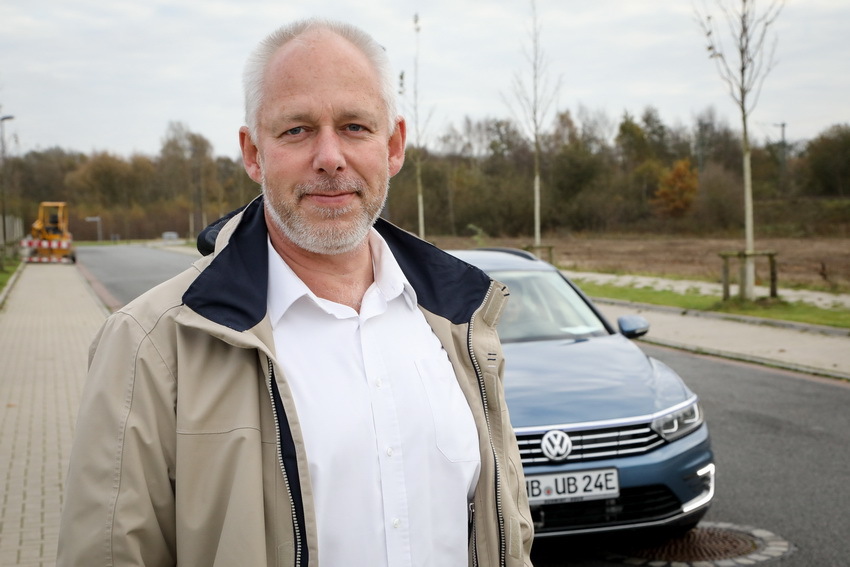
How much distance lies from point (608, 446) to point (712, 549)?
919 mm

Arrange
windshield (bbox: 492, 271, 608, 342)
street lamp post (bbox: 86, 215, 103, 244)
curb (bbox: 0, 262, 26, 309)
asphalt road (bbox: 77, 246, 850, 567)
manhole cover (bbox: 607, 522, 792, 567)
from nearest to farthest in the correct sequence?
manhole cover (bbox: 607, 522, 792, 567), asphalt road (bbox: 77, 246, 850, 567), windshield (bbox: 492, 271, 608, 342), curb (bbox: 0, 262, 26, 309), street lamp post (bbox: 86, 215, 103, 244)

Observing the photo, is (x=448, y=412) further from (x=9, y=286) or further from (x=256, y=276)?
(x=9, y=286)

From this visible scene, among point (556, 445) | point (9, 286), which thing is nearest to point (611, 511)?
point (556, 445)

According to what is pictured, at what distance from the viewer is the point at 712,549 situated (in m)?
4.81

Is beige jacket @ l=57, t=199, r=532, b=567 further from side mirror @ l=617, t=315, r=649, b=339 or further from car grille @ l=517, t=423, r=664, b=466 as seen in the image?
side mirror @ l=617, t=315, r=649, b=339

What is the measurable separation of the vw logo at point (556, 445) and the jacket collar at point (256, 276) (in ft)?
7.84

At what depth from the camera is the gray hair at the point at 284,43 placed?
6.32 ft

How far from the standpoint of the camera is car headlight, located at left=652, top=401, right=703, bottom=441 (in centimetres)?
467

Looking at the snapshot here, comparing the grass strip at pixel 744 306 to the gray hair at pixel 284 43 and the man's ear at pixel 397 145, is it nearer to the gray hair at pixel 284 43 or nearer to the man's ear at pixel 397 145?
the man's ear at pixel 397 145

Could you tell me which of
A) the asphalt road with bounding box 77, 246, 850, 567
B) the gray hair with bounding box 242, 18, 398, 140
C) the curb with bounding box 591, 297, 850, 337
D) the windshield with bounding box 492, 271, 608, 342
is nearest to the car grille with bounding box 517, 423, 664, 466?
the asphalt road with bounding box 77, 246, 850, 567

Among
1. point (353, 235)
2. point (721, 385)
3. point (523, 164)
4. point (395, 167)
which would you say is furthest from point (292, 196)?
point (523, 164)

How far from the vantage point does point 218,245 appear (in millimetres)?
1880

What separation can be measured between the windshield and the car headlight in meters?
1.25

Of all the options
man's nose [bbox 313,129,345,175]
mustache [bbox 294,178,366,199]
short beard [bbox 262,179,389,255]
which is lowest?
short beard [bbox 262,179,389,255]
